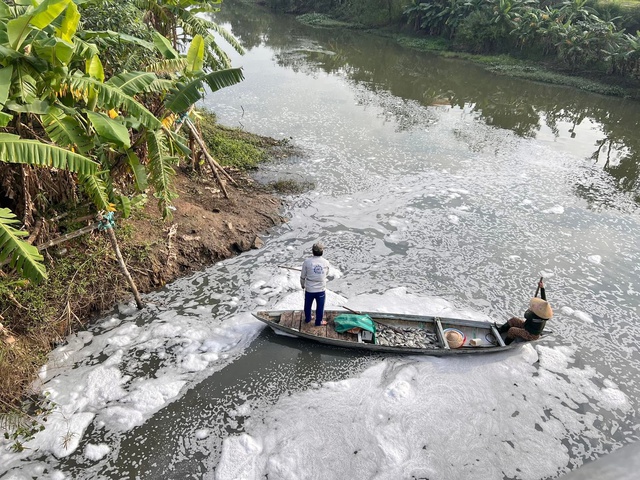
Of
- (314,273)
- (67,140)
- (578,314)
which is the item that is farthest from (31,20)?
(578,314)

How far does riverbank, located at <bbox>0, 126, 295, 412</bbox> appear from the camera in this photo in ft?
20.7

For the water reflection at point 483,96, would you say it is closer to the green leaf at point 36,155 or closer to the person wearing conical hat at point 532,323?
the person wearing conical hat at point 532,323

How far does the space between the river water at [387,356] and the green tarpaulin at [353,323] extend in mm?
448

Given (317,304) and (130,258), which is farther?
(130,258)

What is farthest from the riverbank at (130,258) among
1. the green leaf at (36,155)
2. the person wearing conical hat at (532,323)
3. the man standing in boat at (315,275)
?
the person wearing conical hat at (532,323)

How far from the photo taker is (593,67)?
26.6 m

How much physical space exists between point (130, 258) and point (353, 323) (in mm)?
4323

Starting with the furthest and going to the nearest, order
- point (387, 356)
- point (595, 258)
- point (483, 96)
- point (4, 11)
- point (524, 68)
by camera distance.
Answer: point (524, 68), point (483, 96), point (595, 258), point (387, 356), point (4, 11)

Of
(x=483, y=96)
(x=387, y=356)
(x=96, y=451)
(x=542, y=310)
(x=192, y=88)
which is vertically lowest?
(x=96, y=451)

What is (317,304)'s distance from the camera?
716 cm

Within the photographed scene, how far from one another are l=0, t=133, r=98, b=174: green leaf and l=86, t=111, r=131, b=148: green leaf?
1.56ft

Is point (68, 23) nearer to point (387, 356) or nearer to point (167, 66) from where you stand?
point (167, 66)

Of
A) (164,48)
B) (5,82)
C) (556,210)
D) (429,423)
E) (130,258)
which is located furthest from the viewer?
(556,210)

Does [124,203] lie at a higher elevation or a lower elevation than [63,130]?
lower
